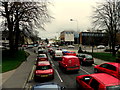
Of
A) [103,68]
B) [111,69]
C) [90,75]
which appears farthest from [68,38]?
[90,75]

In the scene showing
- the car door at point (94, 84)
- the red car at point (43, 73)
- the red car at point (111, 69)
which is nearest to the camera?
the car door at point (94, 84)

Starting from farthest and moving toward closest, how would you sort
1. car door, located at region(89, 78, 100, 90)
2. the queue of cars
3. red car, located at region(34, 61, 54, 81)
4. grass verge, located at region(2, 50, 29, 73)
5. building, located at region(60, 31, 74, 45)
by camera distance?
building, located at region(60, 31, 74, 45)
grass verge, located at region(2, 50, 29, 73)
red car, located at region(34, 61, 54, 81)
car door, located at region(89, 78, 100, 90)
the queue of cars

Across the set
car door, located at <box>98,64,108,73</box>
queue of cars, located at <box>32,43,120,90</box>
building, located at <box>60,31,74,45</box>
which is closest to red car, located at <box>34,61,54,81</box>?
queue of cars, located at <box>32,43,120,90</box>

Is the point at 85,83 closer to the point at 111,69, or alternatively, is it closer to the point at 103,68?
the point at 111,69

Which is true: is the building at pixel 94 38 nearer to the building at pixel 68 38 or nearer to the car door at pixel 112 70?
the building at pixel 68 38

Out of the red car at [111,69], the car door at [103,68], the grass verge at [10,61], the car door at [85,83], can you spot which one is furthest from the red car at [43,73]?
the grass verge at [10,61]

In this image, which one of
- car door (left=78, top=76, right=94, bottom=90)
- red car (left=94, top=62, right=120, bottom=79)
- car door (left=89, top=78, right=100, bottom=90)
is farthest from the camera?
red car (left=94, top=62, right=120, bottom=79)

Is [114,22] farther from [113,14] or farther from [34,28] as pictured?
[34,28]

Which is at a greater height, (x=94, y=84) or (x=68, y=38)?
(x=68, y=38)

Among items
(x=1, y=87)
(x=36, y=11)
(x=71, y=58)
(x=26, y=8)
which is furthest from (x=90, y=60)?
(x=26, y=8)

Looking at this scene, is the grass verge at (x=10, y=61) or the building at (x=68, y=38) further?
the building at (x=68, y=38)

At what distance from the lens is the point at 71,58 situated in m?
12.5

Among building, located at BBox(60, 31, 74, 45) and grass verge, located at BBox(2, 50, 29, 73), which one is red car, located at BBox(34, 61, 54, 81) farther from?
building, located at BBox(60, 31, 74, 45)

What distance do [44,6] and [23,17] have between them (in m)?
5.55
